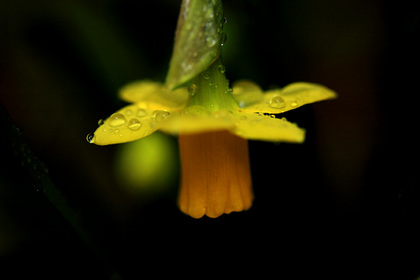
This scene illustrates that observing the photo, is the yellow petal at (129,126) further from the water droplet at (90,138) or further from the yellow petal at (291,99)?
the yellow petal at (291,99)

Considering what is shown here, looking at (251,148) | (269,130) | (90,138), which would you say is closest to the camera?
(269,130)

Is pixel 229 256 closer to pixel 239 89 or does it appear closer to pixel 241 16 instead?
pixel 239 89

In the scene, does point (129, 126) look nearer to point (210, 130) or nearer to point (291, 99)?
point (210, 130)

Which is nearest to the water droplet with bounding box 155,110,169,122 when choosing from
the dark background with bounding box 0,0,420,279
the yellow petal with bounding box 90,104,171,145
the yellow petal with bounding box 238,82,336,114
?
the yellow petal with bounding box 90,104,171,145

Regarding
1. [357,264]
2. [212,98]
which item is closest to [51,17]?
[212,98]

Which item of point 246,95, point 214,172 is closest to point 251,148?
point 246,95

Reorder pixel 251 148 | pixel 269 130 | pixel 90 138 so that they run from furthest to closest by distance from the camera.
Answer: pixel 251 148, pixel 90 138, pixel 269 130

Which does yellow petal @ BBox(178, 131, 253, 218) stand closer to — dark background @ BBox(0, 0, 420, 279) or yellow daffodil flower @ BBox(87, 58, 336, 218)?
yellow daffodil flower @ BBox(87, 58, 336, 218)
